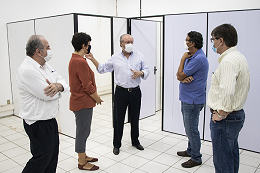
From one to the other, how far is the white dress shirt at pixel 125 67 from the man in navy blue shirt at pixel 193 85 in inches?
26.0

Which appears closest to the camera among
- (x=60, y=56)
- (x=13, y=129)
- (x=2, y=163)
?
(x=2, y=163)

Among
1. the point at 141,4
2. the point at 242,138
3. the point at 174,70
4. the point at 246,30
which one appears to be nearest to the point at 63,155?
the point at 174,70

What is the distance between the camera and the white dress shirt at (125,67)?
3.29m

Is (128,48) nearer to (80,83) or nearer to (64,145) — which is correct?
(80,83)

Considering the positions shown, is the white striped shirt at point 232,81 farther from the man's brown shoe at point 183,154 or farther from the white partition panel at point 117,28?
the white partition panel at point 117,28

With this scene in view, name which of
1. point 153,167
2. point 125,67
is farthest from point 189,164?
point 125,67

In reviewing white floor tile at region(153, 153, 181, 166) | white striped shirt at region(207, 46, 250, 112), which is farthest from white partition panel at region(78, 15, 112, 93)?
white striped shirt at region(207, 46, 250, 112)

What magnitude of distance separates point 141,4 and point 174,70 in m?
3.65

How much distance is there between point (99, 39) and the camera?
7262mm

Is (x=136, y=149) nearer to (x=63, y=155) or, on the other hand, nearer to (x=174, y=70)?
(x=63, y=155)

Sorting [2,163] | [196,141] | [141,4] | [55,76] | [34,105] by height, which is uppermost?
[141,4]

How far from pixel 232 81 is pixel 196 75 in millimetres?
995

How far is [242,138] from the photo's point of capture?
344 cm

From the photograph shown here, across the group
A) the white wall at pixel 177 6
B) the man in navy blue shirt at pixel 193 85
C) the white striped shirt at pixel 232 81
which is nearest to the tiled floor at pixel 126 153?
the man in navy blue shirt at pixel 193 85
